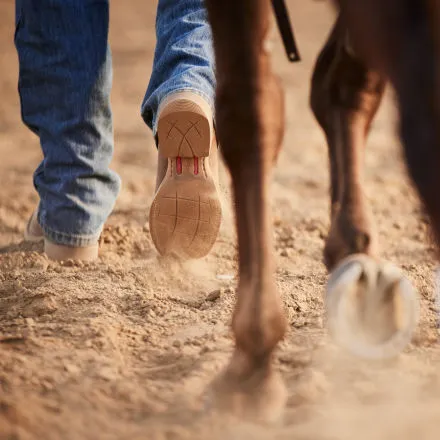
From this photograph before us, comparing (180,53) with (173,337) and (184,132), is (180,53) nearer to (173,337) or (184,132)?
(184,132)

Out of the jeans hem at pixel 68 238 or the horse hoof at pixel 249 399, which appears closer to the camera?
Result: the horse hoof at pixel 249 399

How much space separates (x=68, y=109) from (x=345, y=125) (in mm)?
1246

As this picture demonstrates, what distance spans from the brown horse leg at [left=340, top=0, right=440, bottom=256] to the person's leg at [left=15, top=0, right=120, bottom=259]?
1644mm

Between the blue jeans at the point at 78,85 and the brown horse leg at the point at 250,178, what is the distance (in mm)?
916

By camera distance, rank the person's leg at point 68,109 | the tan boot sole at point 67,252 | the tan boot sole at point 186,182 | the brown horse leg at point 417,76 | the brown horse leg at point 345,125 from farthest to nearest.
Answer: the tan boot sole at point 67,252 < the person's leg at point 68,109 < the tan boot sole at point 186,182 < the brown horse leg at point 345,125 < the brown horse leg at point 417,76

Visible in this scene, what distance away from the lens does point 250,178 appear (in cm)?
162

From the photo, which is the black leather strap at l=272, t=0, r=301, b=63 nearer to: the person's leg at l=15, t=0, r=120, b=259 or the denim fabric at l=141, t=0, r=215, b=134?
the denim fabric at l=141, t=0, r=215, b=134

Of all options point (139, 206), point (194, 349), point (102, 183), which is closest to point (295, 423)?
point (194, 349)

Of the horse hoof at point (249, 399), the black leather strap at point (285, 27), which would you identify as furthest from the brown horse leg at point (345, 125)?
the horse hoof at point (249, 399)

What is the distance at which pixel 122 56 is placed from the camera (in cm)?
704

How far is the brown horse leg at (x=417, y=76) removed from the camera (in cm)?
120

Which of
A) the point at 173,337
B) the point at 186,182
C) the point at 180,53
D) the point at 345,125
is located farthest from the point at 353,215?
the point at 180,53

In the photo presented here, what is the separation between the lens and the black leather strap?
6.27 feet

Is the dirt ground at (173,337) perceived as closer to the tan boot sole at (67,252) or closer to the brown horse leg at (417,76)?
the tan boot sole at (67,252)
